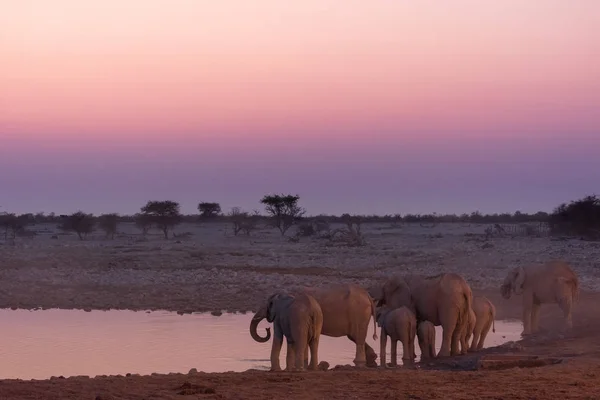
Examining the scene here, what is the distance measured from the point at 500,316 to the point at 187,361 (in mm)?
9613

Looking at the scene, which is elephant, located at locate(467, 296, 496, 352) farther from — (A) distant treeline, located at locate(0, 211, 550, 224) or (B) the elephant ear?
(A) distant treeline, located at locate(0, 211, 550, 224)

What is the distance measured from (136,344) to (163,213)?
54.2 meters

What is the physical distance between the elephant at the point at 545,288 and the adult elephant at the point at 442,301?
3147mm

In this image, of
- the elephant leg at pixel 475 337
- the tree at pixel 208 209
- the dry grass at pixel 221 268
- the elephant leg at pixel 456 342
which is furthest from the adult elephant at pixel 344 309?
the tree at pixel 208 209

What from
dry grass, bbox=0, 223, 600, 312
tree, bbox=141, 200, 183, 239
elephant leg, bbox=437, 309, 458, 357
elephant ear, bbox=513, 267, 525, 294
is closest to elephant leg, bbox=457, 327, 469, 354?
elephant leg, bbox=437, 309, 458, 357

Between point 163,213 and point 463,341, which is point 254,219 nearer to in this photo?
point 163,213

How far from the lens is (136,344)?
60.4ft

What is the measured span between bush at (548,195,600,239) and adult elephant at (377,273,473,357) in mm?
37828

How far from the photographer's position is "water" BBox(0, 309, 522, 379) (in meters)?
15.5

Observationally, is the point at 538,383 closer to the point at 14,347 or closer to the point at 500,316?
the point at 14,347

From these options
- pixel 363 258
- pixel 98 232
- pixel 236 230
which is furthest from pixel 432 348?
pixel 98 232

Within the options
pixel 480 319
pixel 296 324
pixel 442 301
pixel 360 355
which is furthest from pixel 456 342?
pixel 296 324

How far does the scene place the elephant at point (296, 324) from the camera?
13.2 metres

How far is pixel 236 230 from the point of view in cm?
6762
